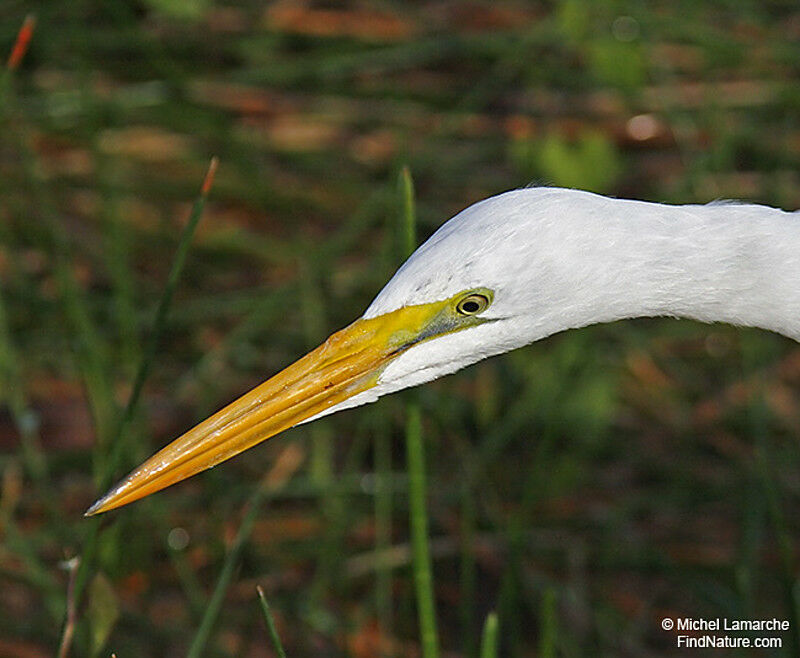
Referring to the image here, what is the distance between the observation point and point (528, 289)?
168cm

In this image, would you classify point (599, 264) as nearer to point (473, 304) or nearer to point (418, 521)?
point (473, 304)

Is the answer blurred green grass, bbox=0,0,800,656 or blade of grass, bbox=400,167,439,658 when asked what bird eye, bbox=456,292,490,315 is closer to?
blade of grass, bbox=400,167,439,658

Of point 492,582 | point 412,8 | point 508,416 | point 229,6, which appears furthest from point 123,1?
point 492,582

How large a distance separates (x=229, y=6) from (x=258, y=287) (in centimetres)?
125

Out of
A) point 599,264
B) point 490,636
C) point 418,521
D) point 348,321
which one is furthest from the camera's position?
point 348,321

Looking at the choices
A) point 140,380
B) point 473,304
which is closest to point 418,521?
point 473,304

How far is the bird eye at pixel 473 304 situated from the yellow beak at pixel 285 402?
2.4 inches

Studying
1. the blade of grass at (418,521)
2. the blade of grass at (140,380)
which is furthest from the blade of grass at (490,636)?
the blade of grass at (140,380)

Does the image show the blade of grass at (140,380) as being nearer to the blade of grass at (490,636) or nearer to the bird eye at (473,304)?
the bird eye at (473,304)

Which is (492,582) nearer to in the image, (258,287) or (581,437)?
(581,437)

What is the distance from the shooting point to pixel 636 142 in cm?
415

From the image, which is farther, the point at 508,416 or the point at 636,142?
the point at 636,142

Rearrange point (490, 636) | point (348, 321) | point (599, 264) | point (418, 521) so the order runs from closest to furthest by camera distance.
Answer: point (599, 264)
point (490, 636)
point (418, 521)
point (348, 321)

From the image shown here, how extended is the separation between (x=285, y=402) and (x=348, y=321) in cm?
172
